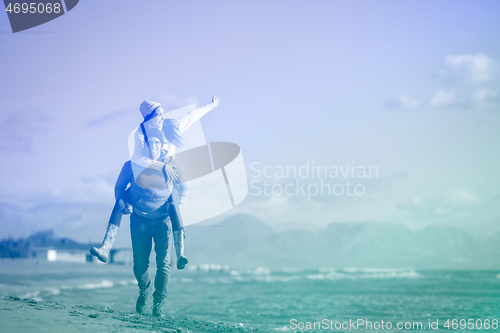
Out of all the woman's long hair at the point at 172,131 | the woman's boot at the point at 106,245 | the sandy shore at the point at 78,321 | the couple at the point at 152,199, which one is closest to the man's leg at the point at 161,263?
the couple at the point at 152,199

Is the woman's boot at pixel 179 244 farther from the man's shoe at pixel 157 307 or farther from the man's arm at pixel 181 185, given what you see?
the man's shoe at pixel 157 307

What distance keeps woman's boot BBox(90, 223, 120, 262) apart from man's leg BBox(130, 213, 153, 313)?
12.5 inches

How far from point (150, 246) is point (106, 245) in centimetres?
77

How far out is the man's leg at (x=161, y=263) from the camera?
7.24 meters

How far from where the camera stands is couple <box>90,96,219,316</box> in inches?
277

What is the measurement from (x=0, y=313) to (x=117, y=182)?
2.77 m

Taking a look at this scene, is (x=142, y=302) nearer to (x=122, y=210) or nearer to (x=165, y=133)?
(x=122, y=210)

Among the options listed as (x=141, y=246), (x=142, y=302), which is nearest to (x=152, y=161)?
(x=141, y=246)

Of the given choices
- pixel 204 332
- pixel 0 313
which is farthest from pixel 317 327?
pixel 0 313

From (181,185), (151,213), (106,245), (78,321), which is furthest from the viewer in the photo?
(181,185)

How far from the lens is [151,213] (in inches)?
282

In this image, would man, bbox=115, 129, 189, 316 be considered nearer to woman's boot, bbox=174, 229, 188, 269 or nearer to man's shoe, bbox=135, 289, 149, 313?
man's shoe, bbox=135, 289, 149, 313

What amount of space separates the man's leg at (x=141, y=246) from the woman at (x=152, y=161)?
0.88 feet

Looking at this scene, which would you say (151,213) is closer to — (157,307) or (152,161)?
(152,161)
